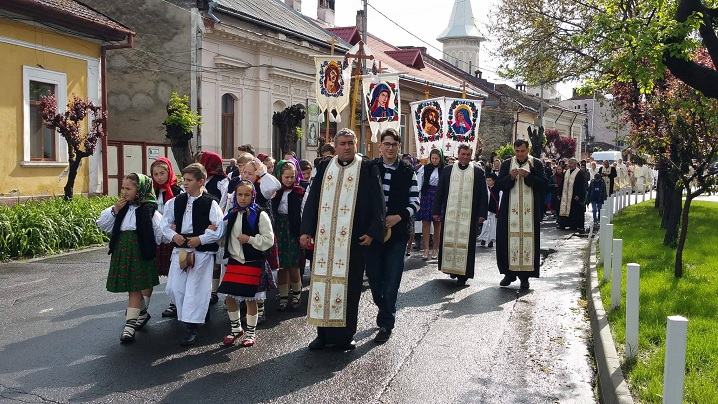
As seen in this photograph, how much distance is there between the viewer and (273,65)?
2464 cm

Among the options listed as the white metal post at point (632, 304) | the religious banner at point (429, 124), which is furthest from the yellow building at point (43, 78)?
the white metal post at point (632, 304)

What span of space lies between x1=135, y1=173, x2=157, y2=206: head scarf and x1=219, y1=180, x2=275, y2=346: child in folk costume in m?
0.78

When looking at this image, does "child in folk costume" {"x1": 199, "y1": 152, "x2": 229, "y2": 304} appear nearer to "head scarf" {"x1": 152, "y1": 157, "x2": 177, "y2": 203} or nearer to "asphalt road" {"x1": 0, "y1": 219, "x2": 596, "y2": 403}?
"head scarf" {"x1": 152, "y1": 157, "x2": 177, "y2": 203}

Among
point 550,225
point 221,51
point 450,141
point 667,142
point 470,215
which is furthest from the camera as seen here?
point 221,51

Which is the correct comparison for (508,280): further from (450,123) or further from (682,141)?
(450,123)

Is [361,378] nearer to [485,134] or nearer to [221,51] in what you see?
[221,51]

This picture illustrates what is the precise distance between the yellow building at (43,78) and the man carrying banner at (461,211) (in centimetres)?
964

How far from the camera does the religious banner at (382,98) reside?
18.7 m

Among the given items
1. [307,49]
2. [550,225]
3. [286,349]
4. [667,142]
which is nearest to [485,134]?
[307,49]

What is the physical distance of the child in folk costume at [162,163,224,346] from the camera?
637 centimetres

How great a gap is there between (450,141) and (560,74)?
3.31 m

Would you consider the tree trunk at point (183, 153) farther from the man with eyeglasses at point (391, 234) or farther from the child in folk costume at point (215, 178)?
the man with eyeglasses at point (391, 234)

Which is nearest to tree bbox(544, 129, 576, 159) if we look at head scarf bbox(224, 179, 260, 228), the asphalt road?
A: the asphalt road

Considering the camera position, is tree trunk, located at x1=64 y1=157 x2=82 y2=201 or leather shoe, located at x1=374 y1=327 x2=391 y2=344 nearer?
leather shoe, located at x1=374 y1=327 x2=391 y2=344
